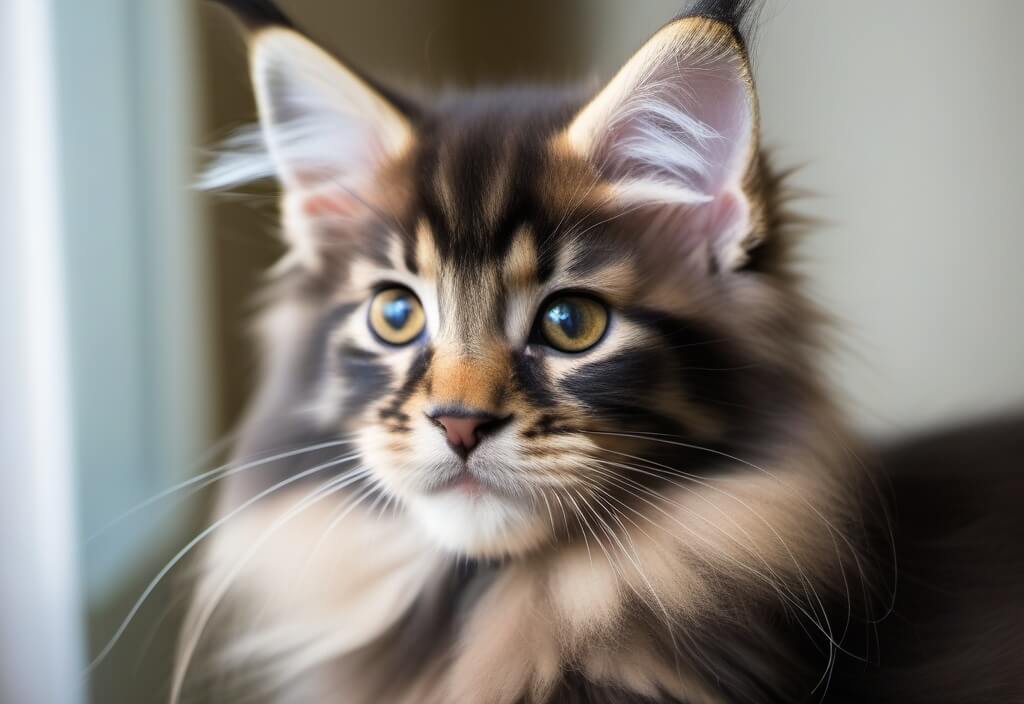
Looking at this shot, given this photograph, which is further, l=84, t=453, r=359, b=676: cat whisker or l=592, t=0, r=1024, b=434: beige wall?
l=592, t=0, r=1024, b=434: beige wall

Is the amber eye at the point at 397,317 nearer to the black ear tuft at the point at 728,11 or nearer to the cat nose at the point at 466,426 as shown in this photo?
the cat nose at the point at 466,426

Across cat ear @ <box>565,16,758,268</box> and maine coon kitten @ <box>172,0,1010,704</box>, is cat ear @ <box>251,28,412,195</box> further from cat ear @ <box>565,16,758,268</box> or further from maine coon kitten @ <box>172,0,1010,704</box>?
cat ear @ <box>565,16,758,268</box>

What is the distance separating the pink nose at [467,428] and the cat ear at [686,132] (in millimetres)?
A: 277

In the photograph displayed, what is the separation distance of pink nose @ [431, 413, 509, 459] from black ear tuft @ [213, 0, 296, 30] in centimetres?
44

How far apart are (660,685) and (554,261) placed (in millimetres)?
431

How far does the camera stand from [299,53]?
940 mm

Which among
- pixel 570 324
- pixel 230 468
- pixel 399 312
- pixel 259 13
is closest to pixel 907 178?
pixel 570 324

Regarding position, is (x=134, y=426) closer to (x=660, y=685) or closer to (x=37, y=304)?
(x=37, y=304)

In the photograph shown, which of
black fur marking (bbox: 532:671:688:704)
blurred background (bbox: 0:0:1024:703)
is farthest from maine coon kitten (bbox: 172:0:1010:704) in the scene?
blurred background (bbox: 0:0:1024:703)

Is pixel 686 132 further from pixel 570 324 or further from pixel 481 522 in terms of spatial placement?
pixel 481 522

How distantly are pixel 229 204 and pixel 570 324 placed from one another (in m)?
0.78

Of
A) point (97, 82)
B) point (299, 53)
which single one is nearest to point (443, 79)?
point (299, 53)

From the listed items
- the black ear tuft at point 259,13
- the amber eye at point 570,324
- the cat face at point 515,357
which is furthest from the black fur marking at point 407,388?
the black ear tuft at point 259,13

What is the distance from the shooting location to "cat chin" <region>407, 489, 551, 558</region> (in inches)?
33.9
